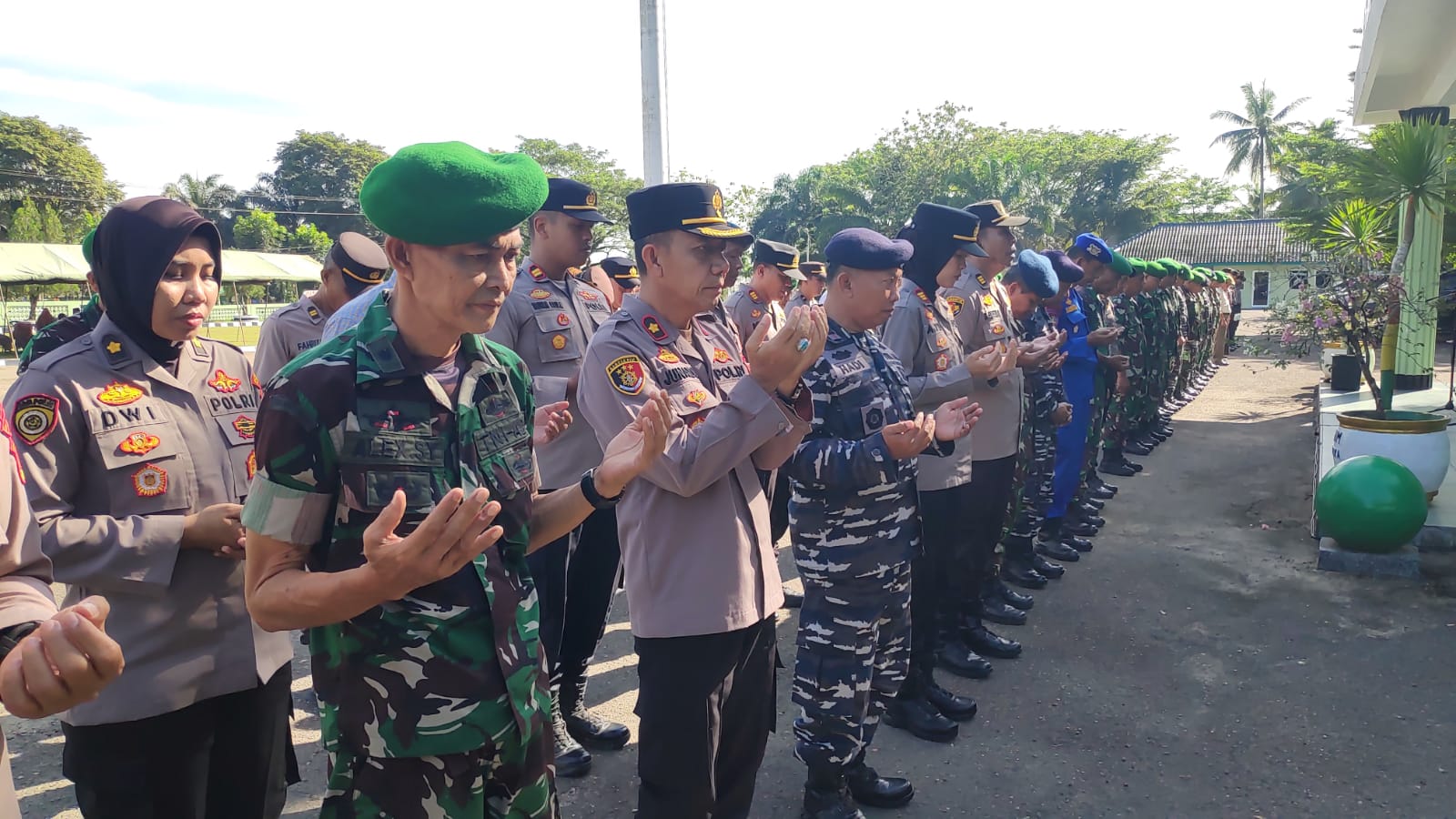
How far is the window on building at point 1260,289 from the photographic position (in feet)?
142

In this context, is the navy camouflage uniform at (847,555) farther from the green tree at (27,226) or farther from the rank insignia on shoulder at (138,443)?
the green tree at (27,226)

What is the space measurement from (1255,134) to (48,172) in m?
67.3

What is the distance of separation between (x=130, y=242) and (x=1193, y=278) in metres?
14.2

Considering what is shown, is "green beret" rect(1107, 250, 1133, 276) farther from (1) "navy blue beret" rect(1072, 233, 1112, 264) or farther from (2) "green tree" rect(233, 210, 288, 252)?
(2) "green tree" rect(233, 210, 288, 252)

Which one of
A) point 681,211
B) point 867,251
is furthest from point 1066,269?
point 681,211

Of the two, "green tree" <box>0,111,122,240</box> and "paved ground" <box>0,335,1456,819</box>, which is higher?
"green tree" <box>0,111,122,240</box>

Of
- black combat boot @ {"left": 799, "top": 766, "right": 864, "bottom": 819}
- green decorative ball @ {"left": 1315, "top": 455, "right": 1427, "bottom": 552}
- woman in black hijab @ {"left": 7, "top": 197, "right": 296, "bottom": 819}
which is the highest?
woman in black hijab @ {"left": 7, "top": 197, "right": 296, "bottom": 819}

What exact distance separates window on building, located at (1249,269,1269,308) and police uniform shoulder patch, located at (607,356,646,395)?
4766 cm

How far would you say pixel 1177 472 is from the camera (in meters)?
8.92

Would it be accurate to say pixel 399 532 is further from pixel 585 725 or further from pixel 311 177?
pixel 311 177

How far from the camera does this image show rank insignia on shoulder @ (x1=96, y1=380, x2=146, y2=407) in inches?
82.1

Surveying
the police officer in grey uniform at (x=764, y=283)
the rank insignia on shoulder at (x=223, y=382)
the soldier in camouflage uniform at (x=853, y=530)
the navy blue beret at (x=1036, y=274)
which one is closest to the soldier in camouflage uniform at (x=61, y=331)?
the rank insignia on shoulder at (x=223, y=382)

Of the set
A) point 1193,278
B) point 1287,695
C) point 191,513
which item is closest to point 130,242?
point 191,513

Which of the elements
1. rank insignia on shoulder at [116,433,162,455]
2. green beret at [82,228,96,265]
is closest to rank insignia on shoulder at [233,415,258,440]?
rank insignia on shoulder at [116,433,162,455]
